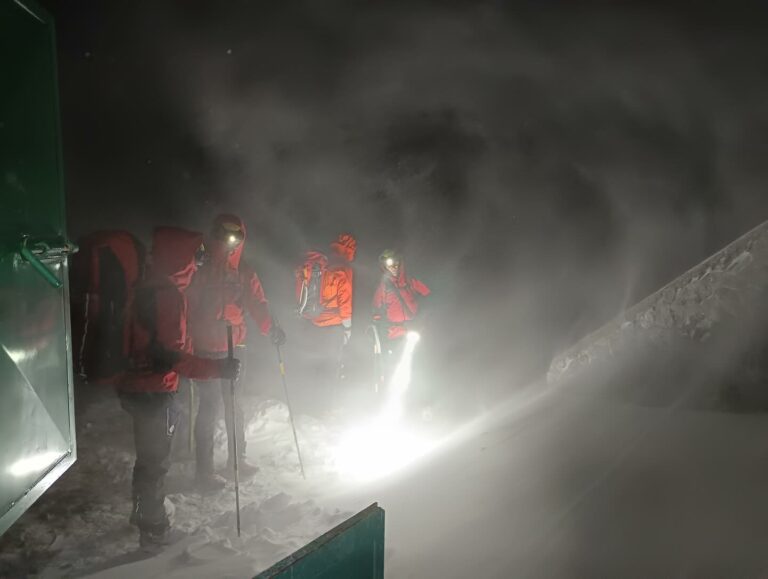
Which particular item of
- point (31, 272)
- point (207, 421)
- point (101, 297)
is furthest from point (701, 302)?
point (31, 272)

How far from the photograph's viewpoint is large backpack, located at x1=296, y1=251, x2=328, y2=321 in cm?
766

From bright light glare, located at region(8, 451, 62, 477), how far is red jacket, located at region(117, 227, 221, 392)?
100 cm

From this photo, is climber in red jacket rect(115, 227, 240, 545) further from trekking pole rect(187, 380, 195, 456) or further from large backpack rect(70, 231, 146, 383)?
trekking pole rect(187, 380, 195, 456)

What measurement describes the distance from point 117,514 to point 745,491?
4729mm

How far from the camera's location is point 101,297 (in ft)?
10.8

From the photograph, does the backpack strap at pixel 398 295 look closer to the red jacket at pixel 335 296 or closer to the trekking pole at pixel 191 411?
the red jacket at pixel 335 296

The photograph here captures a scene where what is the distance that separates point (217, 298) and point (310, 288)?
259 centimetres

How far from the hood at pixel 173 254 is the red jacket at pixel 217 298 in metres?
1.27

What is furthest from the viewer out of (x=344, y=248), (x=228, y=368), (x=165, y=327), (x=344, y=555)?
(x=344, y=248)

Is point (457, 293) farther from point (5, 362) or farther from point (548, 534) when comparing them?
point (5, 362)

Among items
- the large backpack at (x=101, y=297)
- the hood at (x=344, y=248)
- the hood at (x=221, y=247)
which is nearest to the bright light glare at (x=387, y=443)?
the hood at (x=344, y=248)

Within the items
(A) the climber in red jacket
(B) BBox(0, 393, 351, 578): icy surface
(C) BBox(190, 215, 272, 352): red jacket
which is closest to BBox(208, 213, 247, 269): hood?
(C) BBox(190, 215, 272, 352): red jacket

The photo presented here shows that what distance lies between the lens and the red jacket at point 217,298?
5086mm

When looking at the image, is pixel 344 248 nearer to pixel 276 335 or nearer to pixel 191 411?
pixel 276 335
